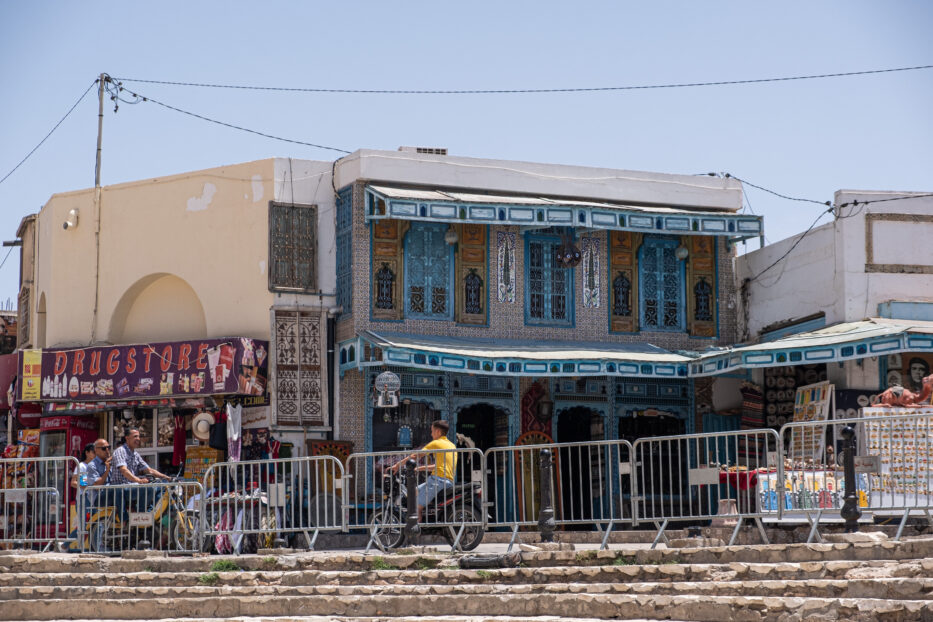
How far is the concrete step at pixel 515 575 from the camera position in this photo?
1027 cm

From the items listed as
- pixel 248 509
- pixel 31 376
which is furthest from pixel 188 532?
pixel 31 376

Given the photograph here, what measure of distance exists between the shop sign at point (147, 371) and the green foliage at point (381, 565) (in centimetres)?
636

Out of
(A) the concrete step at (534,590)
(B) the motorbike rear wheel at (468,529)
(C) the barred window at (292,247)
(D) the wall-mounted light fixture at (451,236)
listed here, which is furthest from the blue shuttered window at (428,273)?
(A) the concrete step at (534,590)

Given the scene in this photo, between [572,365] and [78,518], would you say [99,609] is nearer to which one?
[78,518]

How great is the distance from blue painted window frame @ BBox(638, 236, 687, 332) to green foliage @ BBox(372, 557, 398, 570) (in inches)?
365

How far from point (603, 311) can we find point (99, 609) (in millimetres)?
10279

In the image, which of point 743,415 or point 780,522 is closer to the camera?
point 780,522

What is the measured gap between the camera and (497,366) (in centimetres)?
1878

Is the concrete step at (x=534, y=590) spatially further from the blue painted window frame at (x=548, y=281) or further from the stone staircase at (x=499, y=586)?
the blue painted window frame at (x=548, y=281)

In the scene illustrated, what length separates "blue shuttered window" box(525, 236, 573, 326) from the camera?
20562mm

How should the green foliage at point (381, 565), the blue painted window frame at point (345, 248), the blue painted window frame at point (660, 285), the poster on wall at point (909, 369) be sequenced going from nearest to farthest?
1. the green foliage at point (381, 565)
2. the poster on wall at point (909, 369)
3. the blue painted window frame at point (345, 248)
4. the blue painted window frame at point (660, 285)

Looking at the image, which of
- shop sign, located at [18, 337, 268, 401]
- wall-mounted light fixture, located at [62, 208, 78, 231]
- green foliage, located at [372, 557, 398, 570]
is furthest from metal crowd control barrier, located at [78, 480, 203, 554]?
wall-mounted light fixture, located at [62, 208, 78, 231]

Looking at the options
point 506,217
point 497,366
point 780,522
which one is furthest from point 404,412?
point 780,522

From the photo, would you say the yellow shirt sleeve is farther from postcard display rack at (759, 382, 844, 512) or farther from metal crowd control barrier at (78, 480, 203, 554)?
postcard display rack at (759, 382, 844, 512)
